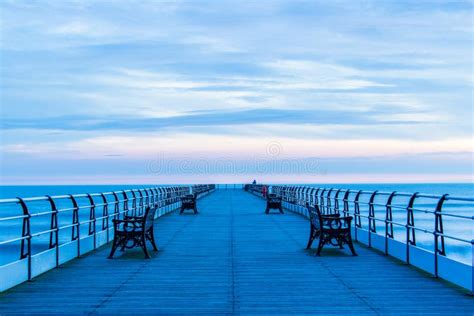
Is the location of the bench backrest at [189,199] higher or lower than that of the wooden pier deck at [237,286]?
higher

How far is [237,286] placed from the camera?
891 centimetres

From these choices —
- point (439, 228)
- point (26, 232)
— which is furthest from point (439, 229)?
point (26, 232)

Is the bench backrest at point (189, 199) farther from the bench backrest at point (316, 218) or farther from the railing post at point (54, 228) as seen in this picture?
the railing post at point (54, 228)

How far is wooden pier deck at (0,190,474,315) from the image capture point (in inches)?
297

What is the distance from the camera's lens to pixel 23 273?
921 centimetres

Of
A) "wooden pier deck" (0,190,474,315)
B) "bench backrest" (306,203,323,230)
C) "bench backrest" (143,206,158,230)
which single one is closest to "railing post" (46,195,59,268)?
"wooden pier deck" (0,190,474,315)

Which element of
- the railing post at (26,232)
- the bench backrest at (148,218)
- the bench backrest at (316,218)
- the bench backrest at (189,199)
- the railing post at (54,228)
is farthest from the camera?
the bench backrest at (189,199)

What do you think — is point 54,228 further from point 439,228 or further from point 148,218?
point 439,228

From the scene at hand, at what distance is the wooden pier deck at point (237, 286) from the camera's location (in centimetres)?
754

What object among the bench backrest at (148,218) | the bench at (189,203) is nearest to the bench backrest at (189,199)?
the bench at (189,203)

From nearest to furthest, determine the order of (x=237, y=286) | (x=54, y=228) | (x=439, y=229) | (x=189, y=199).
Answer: (x=237, y=286), (x=439, y=229), (x=54, y=228), (x=189, y=199)

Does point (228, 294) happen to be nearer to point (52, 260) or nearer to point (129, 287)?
point (129, 287)

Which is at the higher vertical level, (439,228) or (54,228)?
(439,228)

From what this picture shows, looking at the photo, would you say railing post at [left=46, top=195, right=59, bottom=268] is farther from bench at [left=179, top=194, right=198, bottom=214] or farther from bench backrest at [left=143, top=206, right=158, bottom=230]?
bench at [left=179, top=194, right=198, bottom=214]
